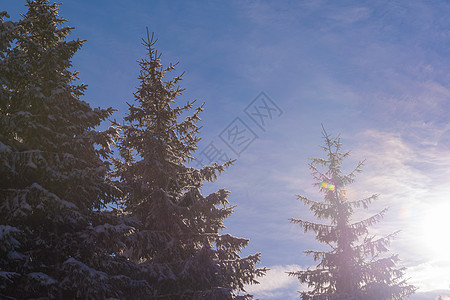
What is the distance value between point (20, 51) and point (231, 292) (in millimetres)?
12199

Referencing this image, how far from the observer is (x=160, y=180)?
50.6 ft

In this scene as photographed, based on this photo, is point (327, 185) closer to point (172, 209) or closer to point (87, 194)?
point (172, 209)

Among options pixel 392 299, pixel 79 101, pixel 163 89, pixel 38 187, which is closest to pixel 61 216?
pixel 38 187

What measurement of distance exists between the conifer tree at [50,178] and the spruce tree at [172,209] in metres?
1.66

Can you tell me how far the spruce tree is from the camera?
13219 mm

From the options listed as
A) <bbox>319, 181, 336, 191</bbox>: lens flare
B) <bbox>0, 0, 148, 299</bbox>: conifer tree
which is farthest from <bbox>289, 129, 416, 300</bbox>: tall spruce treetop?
<bbox>0, 0, 148, 299</bbox>: conifer tree

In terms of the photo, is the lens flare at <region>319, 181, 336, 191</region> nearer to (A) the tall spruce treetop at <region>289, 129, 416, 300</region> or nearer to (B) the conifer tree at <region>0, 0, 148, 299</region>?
(A) the tall spruce treetop at <region>289, 129, 416, 300</region>

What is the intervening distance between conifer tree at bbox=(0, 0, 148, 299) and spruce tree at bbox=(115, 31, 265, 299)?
1662mm

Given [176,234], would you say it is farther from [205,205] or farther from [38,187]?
[38,187]

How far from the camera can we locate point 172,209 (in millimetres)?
14031

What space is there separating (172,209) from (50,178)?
4.99m

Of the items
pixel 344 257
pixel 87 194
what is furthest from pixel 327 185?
pixel 87 194

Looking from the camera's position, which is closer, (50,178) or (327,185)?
(50,178)

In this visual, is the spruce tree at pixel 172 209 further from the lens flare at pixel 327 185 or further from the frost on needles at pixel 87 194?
the lens flare at pixel 327 185
